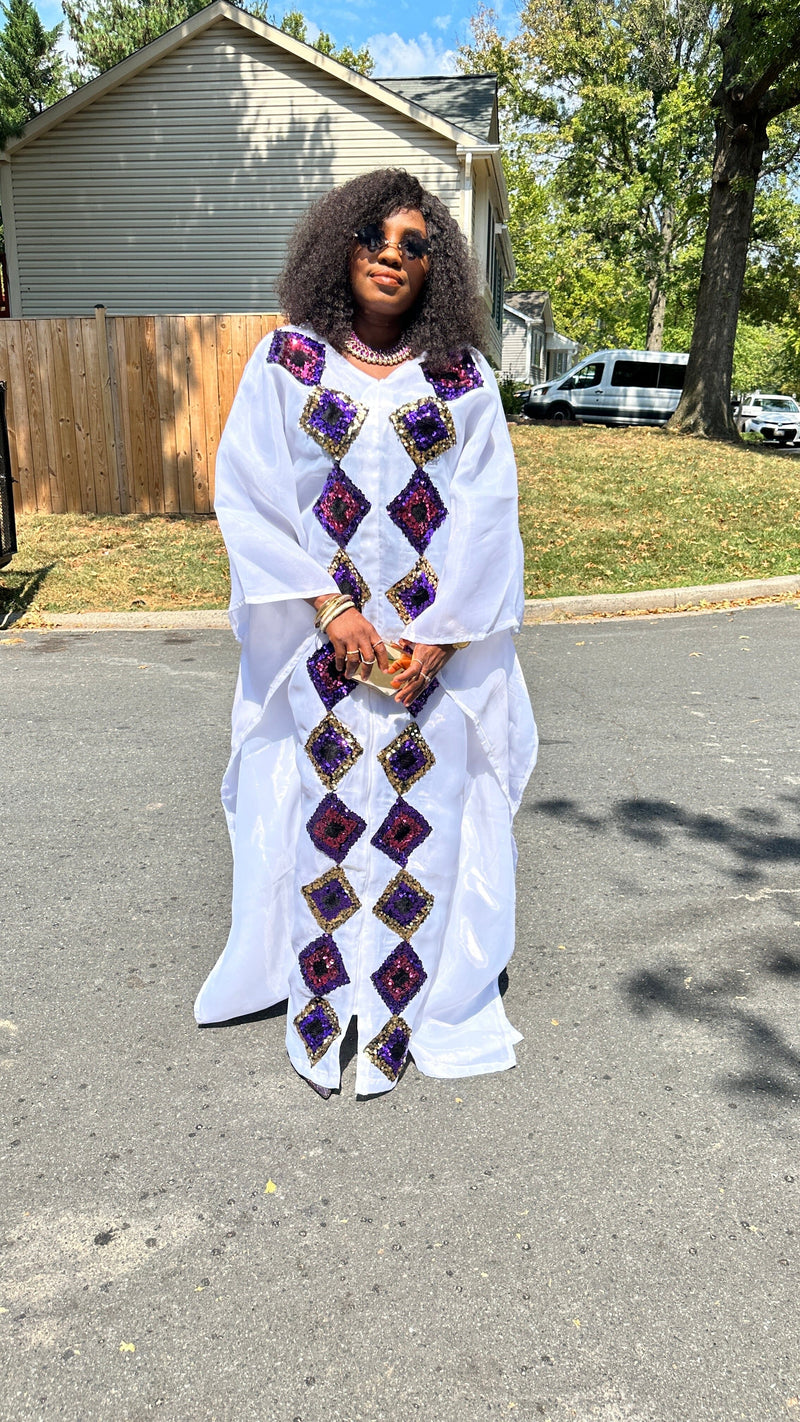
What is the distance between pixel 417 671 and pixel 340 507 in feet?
1.40

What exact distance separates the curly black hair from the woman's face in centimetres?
2

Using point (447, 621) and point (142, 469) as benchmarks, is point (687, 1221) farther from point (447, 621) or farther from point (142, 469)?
point (142, 469)

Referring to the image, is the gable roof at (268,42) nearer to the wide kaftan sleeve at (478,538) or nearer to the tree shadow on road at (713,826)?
the tree shadow on road at (713,826)

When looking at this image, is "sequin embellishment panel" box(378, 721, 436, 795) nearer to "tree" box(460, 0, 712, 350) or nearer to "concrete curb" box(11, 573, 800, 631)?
"concrete curb" box(11, 573, 800, 631)

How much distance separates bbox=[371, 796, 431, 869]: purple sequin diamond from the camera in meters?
2.64

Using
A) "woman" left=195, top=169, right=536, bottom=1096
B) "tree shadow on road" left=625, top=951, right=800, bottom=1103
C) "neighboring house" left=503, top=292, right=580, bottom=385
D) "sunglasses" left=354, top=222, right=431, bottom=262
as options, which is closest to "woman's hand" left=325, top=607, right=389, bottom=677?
"woman" left=195, top=169, right=536, bottom=1096

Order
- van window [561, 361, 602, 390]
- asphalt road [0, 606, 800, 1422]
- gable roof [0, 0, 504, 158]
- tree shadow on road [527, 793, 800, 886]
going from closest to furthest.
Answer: asphalt road [0, 606, 800, 1422] → tree shadow on road [527, 793, 800, 886] → gable roof [0, 0, 504, 158] → van window [561, 361, 602, 390]

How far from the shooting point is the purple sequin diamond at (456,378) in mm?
2523

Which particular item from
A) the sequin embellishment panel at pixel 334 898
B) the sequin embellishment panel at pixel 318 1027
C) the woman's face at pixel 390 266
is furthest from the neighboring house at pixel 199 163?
the sequin embellishment panel at pixel 318 1027

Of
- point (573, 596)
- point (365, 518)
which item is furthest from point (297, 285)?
point (573, 596)

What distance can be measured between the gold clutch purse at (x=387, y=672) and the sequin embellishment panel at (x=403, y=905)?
1.60ft

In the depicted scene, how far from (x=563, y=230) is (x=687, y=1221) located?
3206 centimetres

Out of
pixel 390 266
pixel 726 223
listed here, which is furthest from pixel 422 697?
pixel 726 223

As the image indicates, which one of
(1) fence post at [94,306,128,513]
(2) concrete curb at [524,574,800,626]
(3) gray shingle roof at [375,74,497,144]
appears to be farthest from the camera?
(3) gray shingle roof at [375,74,497,144]
